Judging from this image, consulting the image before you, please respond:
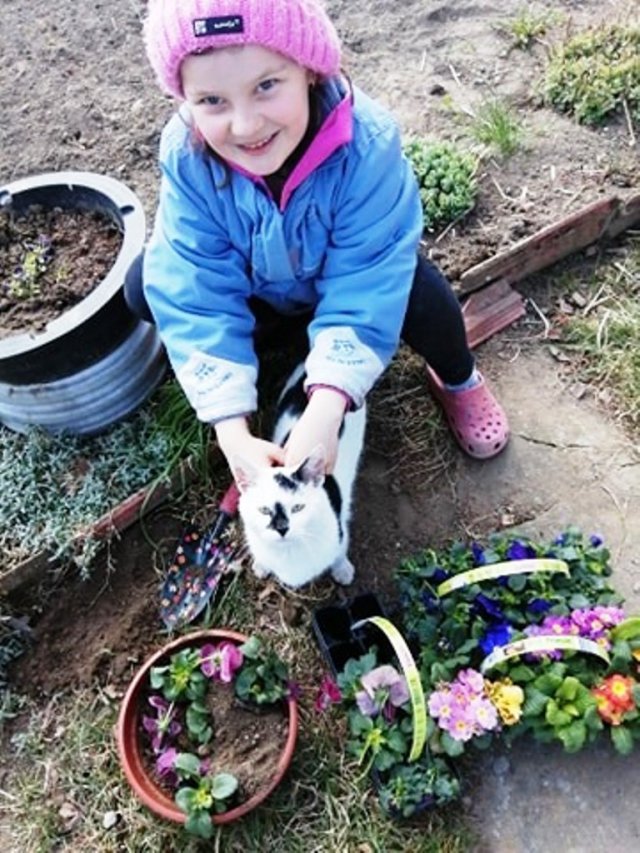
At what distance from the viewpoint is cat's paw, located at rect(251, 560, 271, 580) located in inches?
92.3

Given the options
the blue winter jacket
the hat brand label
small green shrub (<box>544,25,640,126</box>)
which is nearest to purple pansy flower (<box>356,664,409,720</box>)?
the blue winter jacket

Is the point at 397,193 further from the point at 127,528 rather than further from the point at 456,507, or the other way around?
the point at 127,528

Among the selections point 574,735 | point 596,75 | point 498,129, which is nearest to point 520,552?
point 574,735

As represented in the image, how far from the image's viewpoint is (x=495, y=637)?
7.03 feet

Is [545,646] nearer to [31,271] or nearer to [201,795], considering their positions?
[201,795]

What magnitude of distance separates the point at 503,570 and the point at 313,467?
50 cm

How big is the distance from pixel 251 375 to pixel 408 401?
638mm

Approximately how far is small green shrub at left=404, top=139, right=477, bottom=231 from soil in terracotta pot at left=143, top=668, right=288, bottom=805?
1.43 metres

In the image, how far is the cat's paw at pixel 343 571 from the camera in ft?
7.72

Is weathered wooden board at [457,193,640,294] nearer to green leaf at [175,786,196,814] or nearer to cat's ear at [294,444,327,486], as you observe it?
cat's ear at [294,444,327,486]

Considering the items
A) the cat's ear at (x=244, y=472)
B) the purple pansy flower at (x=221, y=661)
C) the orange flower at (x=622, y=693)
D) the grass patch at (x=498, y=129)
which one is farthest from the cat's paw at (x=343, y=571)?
the grass patch at (x=498, y=129)

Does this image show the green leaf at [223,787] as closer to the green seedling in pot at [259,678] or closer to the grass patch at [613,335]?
the green seedling in pot at [259,678]

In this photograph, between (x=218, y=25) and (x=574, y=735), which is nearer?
(x=218, y=25)

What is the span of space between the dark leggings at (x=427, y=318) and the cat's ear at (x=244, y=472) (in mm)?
523
